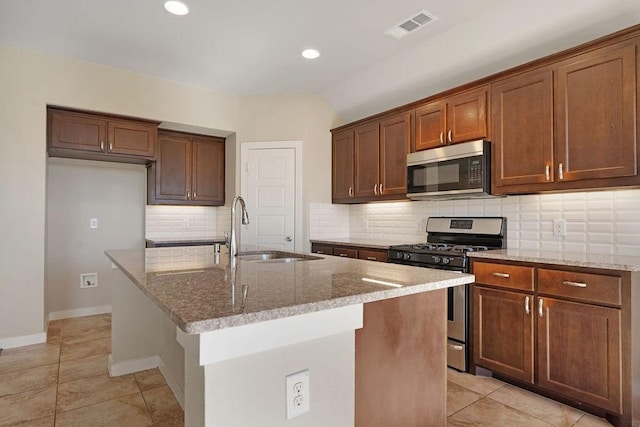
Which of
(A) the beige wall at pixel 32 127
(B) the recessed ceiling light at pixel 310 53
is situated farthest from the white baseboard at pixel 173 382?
(B) the recessed ceiling light at pixel 310 53

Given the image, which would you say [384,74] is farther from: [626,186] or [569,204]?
[626,186]

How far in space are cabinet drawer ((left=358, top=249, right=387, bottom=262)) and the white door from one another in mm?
1038

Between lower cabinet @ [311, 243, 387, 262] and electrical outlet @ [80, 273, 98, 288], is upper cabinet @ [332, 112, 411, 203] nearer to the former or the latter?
lower cabinet @ [311, 243, 387, 262]

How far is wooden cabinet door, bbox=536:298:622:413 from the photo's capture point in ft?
6.28

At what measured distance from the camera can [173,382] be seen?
7.11 feet

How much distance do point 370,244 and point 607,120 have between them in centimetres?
197

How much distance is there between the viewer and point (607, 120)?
7.11 ft

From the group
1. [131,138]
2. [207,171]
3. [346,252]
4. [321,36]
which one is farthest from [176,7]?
[346,252]

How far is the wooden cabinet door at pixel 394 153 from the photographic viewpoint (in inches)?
138

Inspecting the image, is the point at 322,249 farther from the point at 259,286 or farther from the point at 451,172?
the point at 259,286

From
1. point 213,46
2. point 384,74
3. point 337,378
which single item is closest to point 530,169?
point 384,74

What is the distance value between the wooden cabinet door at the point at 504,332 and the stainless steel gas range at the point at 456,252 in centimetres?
9

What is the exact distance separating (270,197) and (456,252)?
2.37 metres

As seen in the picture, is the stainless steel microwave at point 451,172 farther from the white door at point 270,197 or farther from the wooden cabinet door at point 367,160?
the white door at point 270,197
